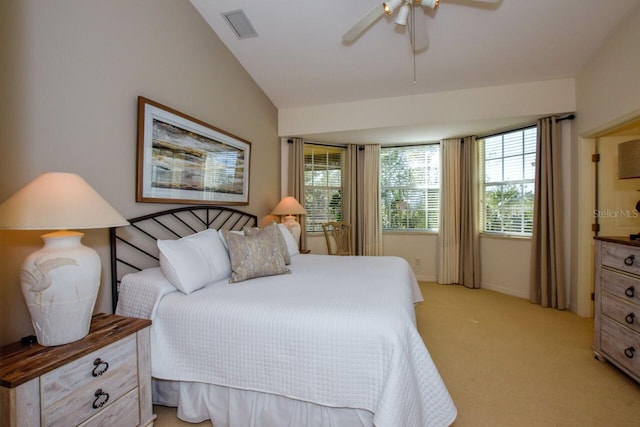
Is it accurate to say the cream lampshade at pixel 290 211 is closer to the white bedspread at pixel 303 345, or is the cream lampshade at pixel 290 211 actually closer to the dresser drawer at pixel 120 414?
the white bedspread at pixel 303 345

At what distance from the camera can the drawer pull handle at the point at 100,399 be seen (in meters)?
1.24

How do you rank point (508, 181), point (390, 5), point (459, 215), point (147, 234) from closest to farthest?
point (390, 5) < point (147, 234) < point (508, 181) < point (459, 215)

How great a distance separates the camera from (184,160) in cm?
246

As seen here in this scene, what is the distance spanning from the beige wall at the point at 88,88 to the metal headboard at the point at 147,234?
6 centimetres

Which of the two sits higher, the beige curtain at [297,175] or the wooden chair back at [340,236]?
the beige curtain at [297,175]

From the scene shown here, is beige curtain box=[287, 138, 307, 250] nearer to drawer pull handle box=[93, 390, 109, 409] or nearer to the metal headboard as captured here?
the metal headboard

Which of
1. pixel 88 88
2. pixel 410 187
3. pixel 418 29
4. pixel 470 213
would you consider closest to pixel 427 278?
pixel 470 213

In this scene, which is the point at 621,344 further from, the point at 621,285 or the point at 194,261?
the point at 194,261

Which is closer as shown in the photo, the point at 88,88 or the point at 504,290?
the point at 88,88

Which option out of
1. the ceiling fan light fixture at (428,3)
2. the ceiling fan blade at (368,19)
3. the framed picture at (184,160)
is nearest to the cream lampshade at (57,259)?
the framed picture at (184,160)

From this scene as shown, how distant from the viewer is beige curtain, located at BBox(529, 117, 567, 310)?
11.1 feet

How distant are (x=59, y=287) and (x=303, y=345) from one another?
1069 mm

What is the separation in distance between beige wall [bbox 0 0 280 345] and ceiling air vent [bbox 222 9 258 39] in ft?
0.82

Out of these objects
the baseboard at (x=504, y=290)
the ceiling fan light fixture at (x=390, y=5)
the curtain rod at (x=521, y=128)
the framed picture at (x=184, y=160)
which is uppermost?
the ceiling fan light fixture at (x=390, y=5)
